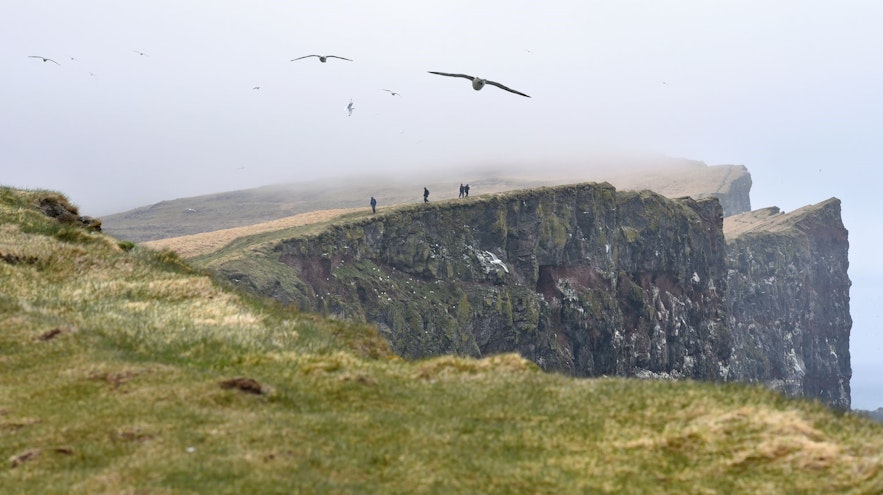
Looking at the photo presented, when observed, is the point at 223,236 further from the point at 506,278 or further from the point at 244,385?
the point at 244,385

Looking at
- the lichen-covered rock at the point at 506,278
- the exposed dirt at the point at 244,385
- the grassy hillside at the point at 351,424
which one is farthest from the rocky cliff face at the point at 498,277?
the exposed dirt at the point at 244,385

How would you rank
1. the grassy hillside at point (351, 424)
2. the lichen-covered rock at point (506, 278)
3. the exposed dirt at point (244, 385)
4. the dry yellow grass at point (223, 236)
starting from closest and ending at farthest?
the grassy hillside at point (351, 424) < the exposed dirt at point (244, 385) < the lichen-covered rock at point (506, 278) < the dry yellow grass at point (223, 236)

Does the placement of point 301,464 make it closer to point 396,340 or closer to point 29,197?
point 29,197

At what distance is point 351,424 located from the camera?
23.2 meters

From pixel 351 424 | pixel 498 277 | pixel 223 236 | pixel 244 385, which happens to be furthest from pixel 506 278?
pixel 351 424

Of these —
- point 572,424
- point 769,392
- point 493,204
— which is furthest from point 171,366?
point 493,204

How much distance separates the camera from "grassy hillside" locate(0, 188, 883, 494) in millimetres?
19266

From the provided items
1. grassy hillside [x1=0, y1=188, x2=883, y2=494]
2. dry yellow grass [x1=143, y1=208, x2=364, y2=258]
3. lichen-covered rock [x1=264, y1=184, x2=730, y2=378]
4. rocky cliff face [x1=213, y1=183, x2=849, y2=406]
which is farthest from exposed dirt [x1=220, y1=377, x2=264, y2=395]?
dry yellow grass [x1=143, y1=208, x2=364, y2=258]

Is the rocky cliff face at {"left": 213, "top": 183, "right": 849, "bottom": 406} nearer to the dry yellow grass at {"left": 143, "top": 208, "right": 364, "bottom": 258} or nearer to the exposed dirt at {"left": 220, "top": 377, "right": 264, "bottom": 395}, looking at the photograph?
the dry yellow grass at {"left": 143, "top": 208, "right": 364, "bottom": 258}

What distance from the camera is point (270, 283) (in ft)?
375

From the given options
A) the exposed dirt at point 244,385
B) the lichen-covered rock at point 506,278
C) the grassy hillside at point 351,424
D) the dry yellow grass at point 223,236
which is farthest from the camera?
the dry yellow grass at point 223,236

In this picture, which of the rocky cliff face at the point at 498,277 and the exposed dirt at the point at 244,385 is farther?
the rocky cliff face at the point at 498,277

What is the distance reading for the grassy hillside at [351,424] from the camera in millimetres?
19266

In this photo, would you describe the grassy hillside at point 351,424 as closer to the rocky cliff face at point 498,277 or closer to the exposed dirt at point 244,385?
the exposed dirt at point 244,385
